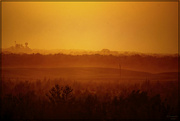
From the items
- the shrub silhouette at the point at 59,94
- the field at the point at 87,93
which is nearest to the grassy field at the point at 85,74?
the field at the point at 87,93

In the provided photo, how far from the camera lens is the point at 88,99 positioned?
4617 mm

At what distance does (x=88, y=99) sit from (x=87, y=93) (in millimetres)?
192

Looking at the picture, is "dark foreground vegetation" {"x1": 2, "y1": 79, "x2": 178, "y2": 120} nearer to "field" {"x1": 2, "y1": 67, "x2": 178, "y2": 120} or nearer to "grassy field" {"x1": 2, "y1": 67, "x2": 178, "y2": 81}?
"field" {"x1": 2, "y1": 67, "x2": 178, "y2": 120}

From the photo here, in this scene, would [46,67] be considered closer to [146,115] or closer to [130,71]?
[130,71]

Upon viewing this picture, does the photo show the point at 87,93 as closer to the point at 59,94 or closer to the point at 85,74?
the point at 85,74

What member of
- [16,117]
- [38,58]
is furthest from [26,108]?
[38,58]

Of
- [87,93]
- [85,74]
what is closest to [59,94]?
[87,93]

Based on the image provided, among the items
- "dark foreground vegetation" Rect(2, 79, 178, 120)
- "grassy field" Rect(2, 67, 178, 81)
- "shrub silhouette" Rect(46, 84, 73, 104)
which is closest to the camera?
"dark foreground vegetation" Rect(2, 79, 178, 120)

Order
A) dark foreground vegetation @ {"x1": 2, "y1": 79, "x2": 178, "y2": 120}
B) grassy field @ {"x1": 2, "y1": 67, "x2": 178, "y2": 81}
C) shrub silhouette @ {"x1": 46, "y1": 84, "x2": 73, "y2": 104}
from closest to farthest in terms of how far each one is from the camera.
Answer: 1. dark foreground vegetation @ {"x1": 2, "y1": 79, "x2": 178, "y2": 120}
2. shrub silhouette @ {"x1": 46, "y1": 84, "x2": 73, "y2": 104}
3. grassy field @ {"x1": 2, "y1": 67, "x2": 178, "y2": 81}

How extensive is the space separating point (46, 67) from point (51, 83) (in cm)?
42

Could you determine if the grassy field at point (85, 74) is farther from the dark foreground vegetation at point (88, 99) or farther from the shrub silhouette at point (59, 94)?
the shrub silhouette at point (59, 94)

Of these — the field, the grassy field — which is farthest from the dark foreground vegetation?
the grassy field

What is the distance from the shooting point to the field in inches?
175

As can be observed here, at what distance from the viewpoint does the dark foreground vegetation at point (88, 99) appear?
4426 mm
